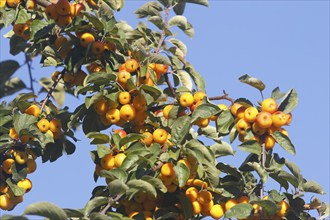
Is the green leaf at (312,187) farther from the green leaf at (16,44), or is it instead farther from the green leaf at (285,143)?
the green leaf at (16,44)

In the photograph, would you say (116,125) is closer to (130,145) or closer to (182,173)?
(130,145)

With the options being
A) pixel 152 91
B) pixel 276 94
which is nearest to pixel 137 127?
pixel 152 91

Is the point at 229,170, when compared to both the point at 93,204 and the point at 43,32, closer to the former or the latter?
the point at 93,204

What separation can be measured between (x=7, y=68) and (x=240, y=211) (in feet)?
8.74

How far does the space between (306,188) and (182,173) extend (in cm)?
81

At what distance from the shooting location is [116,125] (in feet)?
18.0

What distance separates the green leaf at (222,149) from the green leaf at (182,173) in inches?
24.6

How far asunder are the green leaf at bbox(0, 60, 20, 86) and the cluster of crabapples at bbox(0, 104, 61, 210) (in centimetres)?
88

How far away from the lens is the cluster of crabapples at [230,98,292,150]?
16.3ft

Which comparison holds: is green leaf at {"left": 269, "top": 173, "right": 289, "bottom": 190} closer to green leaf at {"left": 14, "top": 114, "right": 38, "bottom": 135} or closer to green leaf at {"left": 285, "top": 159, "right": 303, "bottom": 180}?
green leaf at {"left": 285, "top": 159, "right": 303, "bottom": 180}

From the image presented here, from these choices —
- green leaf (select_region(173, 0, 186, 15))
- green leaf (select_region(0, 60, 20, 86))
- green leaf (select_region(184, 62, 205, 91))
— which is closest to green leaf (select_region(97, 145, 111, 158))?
green leaf (select_region(184, 62, 205, 91))

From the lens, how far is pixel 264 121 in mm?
4926

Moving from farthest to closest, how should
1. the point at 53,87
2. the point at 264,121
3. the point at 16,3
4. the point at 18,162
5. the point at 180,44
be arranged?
the point at 16,3
the point at 180,44
the point at 53,87
the point at 18,162
the point at 264,121

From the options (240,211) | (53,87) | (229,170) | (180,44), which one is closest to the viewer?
(240,211)
